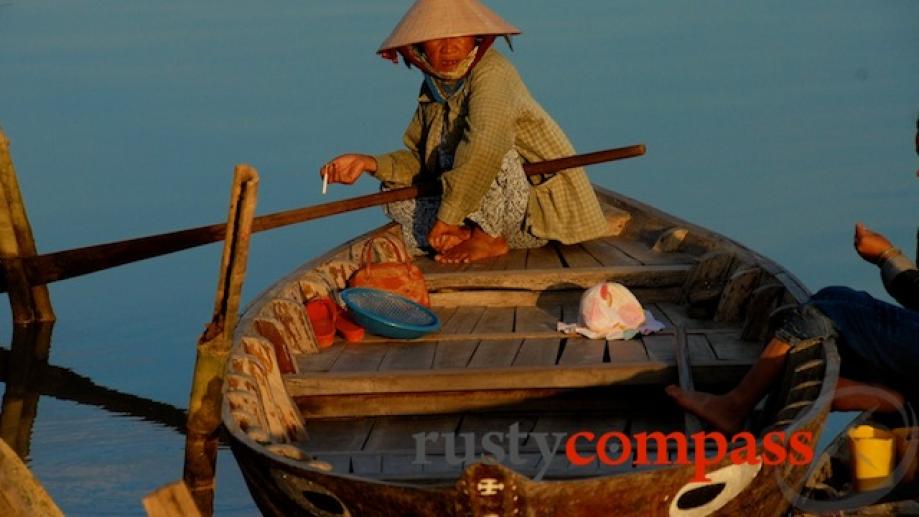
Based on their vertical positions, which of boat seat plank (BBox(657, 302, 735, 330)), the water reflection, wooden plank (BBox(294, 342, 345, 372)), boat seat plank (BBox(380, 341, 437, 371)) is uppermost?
boat seat plank (BBox(657, 302, 735, 330))

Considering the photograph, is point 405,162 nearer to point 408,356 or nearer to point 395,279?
point 395,279

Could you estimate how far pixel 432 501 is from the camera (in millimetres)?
4488

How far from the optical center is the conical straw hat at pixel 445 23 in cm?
717

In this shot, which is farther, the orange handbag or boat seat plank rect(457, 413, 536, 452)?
the orange handbag

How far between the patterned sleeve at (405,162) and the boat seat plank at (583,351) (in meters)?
1.57

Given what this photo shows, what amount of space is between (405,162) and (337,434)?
2.13 metres

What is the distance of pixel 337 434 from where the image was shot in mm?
5793

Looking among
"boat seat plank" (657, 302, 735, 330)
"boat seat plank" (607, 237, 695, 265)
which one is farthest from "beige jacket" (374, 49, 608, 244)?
"boat seat plank" (657, 302, 735, 330)

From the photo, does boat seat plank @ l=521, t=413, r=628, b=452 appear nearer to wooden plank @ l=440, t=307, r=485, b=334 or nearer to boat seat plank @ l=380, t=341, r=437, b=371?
boat seat plank @ l=380, t=341, r=437, b=371

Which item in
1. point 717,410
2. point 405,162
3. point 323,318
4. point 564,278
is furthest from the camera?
point 405,162

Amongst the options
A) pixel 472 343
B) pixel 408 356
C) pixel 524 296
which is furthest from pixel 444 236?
pixel 408 356

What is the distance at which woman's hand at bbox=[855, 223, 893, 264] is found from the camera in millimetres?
5797

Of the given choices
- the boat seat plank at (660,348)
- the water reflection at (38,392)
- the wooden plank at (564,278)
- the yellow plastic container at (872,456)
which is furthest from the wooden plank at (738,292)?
the water reflection at (38,392)

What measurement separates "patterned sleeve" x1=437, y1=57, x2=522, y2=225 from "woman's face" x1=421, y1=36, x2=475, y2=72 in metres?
0.10
